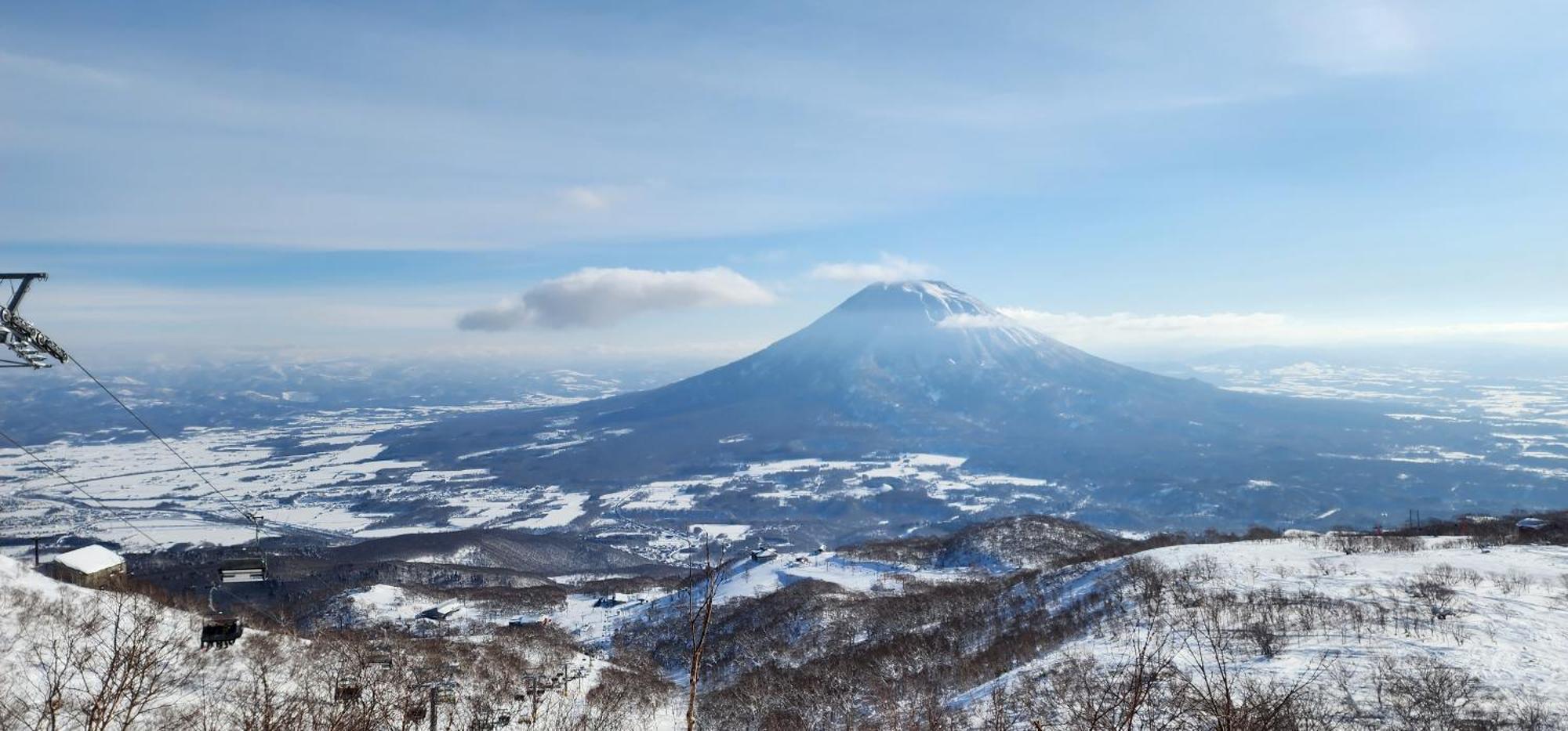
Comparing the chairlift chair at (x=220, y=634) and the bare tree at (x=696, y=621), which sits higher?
the bare tree at (x=696, y=621)

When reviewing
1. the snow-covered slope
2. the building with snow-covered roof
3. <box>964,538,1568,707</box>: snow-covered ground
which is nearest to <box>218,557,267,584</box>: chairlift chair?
the snow-covered slope

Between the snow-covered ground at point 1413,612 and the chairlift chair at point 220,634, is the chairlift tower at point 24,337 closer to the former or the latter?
the snow-covered ground at point 1413,612

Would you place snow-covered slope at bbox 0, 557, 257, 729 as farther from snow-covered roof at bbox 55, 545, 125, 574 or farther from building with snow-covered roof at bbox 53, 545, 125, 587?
snow-covered roof at bbox 55, 545, 125, 574

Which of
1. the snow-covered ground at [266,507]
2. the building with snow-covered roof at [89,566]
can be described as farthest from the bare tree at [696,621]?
the snow-covered ground at [266,507]

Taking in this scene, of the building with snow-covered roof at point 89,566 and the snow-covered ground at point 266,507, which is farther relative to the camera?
the snow-covered ground at point 266,507

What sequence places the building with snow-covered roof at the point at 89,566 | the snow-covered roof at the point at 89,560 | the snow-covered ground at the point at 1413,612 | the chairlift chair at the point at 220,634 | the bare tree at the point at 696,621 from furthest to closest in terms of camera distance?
the snow-covered roof at the point at 89,560 → the building with snow-covered roof at the point at 89,566 → the chairlift chair at the point at 220,634 → the snow-covered ground at the point at 1413,612 → the bare tree at the point at 696,621

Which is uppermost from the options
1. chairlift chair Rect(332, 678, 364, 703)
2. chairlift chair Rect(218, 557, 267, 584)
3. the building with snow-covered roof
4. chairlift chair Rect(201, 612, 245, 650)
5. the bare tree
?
the bare tree

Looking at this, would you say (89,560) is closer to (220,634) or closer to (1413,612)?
(220,634)

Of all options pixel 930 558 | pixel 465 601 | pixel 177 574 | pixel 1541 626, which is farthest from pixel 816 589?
pixel 177 574
